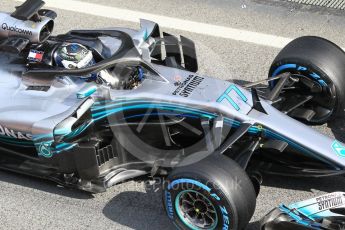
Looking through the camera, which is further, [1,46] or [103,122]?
[1,46]

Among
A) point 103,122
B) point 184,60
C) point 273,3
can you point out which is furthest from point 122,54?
point 273,3

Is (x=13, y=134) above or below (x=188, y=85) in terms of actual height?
below

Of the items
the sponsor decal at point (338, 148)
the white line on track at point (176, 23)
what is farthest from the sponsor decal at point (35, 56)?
the white line on track at point (176, 23)

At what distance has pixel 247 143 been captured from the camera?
17.0 feet

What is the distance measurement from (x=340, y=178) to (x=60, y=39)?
2.99m

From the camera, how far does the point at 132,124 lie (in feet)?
17.5

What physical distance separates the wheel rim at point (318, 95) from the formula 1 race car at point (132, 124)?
1.9 inches

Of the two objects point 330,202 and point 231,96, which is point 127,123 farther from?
point 330,202

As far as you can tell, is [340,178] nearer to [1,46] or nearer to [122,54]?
[122,54]

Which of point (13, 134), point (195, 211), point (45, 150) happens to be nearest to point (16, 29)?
point (13, 134)

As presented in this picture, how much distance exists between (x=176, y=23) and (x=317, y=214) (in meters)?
4.64

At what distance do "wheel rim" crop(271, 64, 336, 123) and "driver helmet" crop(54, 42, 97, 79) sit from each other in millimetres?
1963

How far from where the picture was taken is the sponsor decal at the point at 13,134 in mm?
5523

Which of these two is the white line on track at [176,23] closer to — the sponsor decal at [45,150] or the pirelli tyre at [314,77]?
the pirelli tyre at [314,77]
